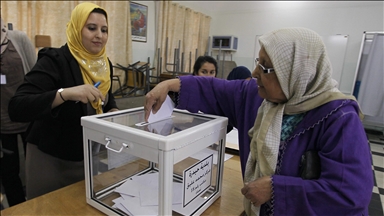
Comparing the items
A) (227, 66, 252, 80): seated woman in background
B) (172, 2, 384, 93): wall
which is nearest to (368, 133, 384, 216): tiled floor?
(227, 66, 252, 80): seated woman in background

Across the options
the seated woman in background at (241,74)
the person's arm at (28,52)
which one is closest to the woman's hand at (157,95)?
the person's arm at (28,52)

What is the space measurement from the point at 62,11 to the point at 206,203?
3024 mm

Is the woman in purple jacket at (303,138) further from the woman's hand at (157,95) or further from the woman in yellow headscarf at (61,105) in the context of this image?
the woman in yellow headscarf at (61,105)

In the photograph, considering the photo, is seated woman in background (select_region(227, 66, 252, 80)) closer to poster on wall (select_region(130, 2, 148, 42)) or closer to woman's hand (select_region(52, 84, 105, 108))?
woman's hand (select_region(52, 84, 105, 108))

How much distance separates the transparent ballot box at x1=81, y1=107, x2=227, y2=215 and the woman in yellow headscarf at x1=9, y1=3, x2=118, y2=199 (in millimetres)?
211

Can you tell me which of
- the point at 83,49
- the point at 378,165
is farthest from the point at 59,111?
the point at 378,165

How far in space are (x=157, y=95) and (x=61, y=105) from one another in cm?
39

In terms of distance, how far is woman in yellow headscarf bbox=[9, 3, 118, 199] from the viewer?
905 millimetres

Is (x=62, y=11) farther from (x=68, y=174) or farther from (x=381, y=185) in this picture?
(x=381, y=185)

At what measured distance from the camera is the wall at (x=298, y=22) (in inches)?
169

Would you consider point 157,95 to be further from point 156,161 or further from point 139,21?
point 139,21

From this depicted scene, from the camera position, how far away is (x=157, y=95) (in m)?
0.81

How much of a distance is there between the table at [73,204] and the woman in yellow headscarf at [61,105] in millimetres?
202

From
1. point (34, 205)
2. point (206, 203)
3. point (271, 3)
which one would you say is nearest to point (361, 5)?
point (271, 3)
